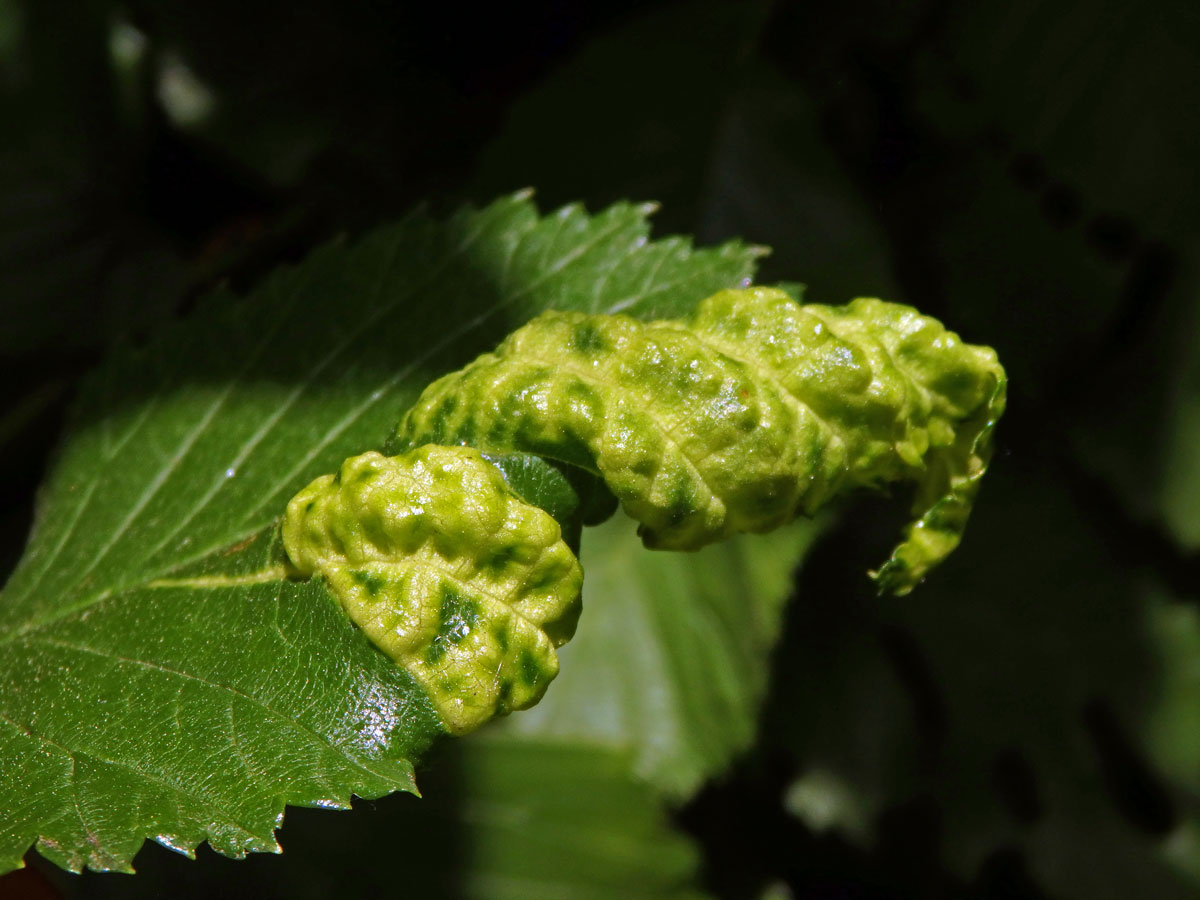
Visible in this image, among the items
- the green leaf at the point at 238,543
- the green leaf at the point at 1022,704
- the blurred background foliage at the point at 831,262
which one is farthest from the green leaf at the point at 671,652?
the green leaf at the point at 238,543

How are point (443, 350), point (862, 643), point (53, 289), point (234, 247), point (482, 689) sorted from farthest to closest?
point (862, 643), point (53, 289), point (234, 247), point (443, 350), point (482, 689)

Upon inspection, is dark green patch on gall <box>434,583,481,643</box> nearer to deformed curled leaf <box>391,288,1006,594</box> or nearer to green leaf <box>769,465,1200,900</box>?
deformed curled leaf <box>391,288,1006,594</box>

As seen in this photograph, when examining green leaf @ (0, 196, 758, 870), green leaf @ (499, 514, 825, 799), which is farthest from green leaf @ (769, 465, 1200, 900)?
green leaf @ (0, 196, 758, 870)

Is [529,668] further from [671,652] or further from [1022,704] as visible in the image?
[1022,704]

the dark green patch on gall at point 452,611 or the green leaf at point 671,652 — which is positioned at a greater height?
the dark green patch on gall at point 452,611

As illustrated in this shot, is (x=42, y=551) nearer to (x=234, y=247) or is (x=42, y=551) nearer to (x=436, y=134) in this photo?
(x=234, y=247)

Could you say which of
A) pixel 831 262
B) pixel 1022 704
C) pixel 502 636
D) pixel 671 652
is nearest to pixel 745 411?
pixel 502 636

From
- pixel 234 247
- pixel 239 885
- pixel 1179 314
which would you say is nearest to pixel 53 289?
pixel 234 247

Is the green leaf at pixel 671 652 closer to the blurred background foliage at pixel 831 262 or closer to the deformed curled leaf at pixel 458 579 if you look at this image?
the blurred background foliage at pixel 831 262
